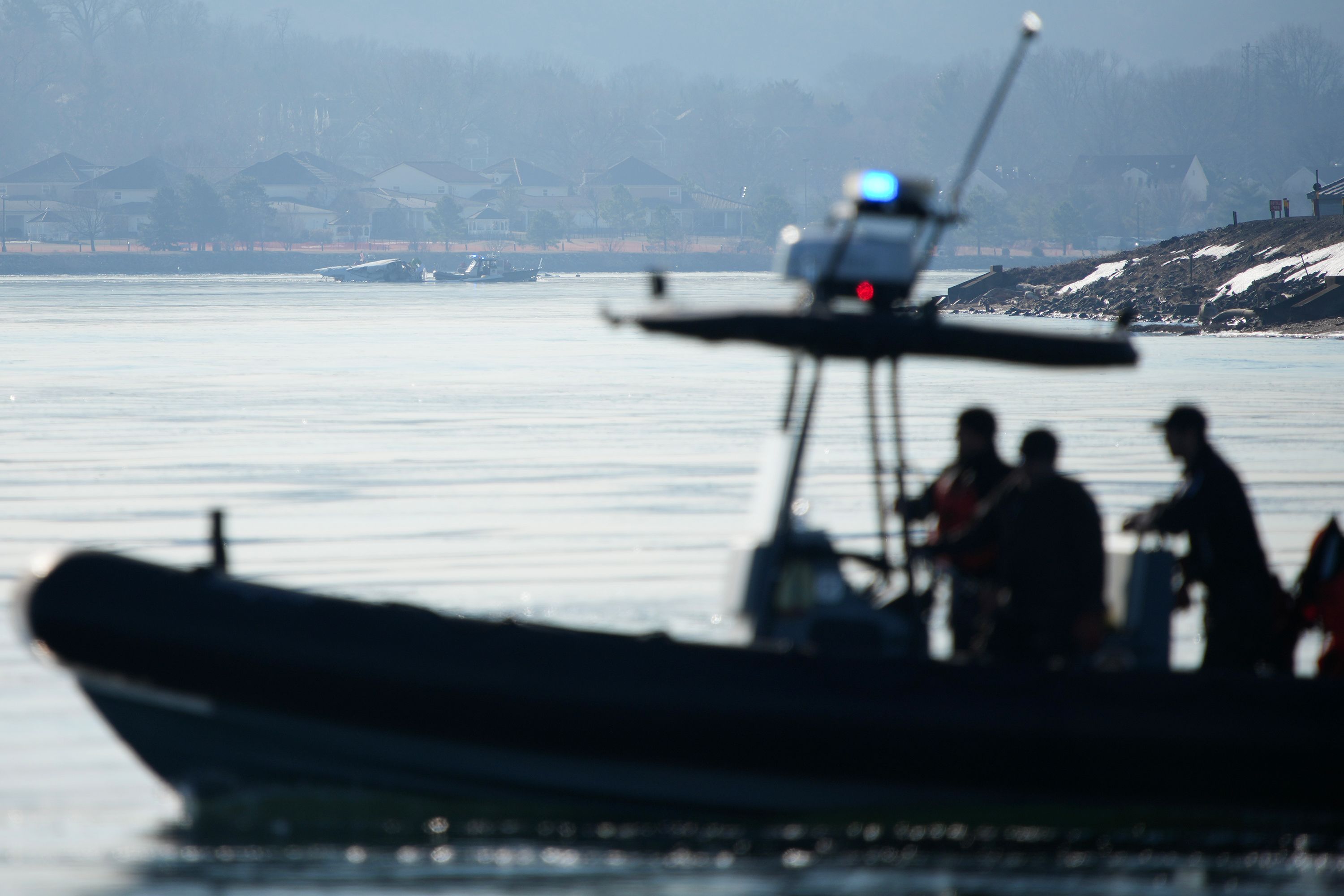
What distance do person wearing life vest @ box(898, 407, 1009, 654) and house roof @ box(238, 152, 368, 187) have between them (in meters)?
166

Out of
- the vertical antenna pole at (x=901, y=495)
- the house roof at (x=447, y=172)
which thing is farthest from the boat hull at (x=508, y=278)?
the vertical antenna pole at (x=901, y=495)

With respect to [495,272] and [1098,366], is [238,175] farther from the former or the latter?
[1098,366]

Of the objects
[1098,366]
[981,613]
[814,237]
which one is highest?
[814,237]

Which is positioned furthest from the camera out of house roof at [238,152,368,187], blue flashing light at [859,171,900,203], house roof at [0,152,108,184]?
house roof at [238,152,368,187]

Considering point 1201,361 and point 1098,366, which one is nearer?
point 1098,366

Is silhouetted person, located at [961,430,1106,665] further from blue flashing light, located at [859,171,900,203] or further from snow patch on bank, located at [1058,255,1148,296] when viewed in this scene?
snow patch on bank, located at [1058,255,1148,296]

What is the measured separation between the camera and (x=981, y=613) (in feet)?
25.6

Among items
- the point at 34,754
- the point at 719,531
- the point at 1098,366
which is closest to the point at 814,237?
the point at 1098,366

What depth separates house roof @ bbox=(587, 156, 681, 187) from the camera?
629 feet

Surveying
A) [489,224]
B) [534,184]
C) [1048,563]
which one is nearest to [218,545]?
[1048,563]

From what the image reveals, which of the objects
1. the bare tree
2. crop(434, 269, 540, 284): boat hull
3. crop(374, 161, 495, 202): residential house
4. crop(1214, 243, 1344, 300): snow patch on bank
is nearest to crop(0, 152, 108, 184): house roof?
the bare tree

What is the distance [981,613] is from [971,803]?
83 centimetres

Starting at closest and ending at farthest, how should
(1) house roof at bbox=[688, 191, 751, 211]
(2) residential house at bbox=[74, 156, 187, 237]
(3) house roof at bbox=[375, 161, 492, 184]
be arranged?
(2) residential house at bbox=[74, 156, 187, 237]
(1) house roof at bbox=[688, 191, 751, 211]
(3) house roof at bbox=[375, 161, 492, 184]

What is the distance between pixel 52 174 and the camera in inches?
6811
